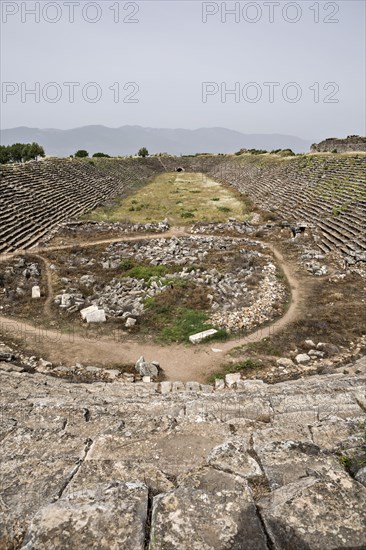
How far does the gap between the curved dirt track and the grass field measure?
2218 centimetres

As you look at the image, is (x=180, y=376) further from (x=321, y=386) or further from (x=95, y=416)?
(x=95, y=416)

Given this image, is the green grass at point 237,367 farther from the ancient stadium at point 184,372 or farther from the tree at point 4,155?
the tree at point 4,155

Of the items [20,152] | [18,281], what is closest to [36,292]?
[18,281]

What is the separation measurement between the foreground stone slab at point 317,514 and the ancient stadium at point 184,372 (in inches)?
0.6

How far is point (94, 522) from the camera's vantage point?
319 cm

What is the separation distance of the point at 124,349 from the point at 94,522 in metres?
11.1

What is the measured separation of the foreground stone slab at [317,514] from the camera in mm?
2982

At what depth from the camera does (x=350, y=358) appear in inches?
520

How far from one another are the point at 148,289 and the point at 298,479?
15.4 meters

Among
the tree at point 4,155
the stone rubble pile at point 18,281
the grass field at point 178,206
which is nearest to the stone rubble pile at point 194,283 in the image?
the stone rubble pile at point 18,281

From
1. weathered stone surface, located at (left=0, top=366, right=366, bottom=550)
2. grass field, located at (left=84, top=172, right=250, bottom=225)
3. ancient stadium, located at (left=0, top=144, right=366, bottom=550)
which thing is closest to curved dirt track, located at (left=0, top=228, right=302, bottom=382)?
ancient stadium, located at (left=0, top=144, right=366, bottom=550)

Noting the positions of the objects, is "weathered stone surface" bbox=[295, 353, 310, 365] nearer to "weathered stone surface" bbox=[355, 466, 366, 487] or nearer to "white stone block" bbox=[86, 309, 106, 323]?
"white stone block" bbox=[86, 309, 106, 323]

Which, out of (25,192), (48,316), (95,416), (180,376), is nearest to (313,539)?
(95,416)

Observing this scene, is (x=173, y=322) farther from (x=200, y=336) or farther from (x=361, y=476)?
(x=361, y=476)
